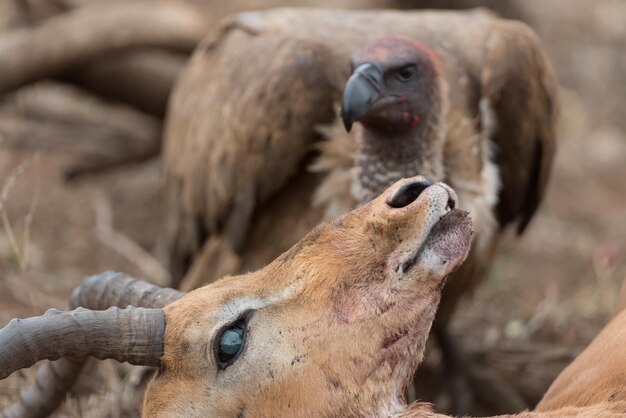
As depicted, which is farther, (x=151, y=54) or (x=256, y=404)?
(x=151, y=54)

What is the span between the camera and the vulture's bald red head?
3.92m

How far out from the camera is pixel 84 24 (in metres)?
6.56

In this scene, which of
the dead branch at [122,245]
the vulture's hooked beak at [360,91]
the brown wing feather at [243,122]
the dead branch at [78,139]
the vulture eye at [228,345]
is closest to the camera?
the vulture eye at [228,345]

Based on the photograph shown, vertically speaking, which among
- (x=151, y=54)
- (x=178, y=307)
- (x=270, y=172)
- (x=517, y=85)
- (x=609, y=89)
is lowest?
(x=609, y=89)

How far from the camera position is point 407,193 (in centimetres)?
288

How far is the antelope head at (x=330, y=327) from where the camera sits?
107 inches

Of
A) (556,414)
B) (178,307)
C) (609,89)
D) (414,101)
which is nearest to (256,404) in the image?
(178,307)

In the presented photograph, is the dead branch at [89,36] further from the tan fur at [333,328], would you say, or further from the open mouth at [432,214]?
the open mouth at [432,214]

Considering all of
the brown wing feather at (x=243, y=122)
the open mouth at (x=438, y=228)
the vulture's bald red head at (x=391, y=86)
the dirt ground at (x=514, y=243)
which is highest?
the open mouth at (x=438, y=228)

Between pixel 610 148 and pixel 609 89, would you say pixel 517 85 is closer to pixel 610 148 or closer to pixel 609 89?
pixel 610 148

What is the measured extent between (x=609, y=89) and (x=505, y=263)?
11.6 ft

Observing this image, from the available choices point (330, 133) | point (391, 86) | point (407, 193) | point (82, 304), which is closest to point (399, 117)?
point (391, 86)

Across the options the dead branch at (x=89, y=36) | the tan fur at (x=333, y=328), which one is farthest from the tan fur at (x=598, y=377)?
the dead branch at (x=89, y=36)

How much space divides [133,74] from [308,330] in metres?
4.47
